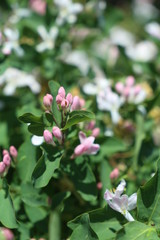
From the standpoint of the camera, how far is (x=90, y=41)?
185cm

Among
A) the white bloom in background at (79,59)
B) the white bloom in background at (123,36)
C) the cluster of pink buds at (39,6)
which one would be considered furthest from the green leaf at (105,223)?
the white bloom in background at (123,36)

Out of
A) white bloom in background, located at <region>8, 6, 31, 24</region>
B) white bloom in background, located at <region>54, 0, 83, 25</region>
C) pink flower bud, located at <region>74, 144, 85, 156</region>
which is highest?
white bloom in background, located at <region>8, 6, 31, 24</region>

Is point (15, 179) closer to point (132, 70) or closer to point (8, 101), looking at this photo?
point (8, 101)

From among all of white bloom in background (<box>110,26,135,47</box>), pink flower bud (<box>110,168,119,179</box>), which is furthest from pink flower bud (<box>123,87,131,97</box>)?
white bloom in background (<box>110,26,135,47</box>)

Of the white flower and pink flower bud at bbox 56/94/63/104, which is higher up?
pink flower bud at bbox 56/94/63/104

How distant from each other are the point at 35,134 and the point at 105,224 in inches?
→ 10.9

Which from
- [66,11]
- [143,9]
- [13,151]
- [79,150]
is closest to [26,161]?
[13,151]

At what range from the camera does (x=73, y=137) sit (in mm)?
1140

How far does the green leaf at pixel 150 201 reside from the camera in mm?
970

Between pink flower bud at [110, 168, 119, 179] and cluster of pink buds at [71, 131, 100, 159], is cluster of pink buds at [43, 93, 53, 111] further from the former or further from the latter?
pink flower bud at [110, 168, 119, 179]

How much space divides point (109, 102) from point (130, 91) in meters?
0.09

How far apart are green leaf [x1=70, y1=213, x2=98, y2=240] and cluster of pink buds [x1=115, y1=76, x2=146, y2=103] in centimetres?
56

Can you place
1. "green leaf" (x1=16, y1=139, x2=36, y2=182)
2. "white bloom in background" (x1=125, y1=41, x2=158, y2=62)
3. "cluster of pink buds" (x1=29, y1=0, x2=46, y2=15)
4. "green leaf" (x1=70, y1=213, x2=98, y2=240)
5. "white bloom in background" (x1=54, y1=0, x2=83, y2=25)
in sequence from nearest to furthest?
"green leaf" (x1=70, y1=213, x2=98, y2=240), "green leaf" (x1=16, y1=139, x2=36, y2=182), "white bloom in background" (x1=54, y1=0, x2=83, y2=25), "white bloom in background" (x1=125, y1=41, x2=158, y2=62), "cluster of pink buds" (x1=29, y1=0, x2=46, y2=15)

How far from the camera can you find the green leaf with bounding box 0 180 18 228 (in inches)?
38.2
